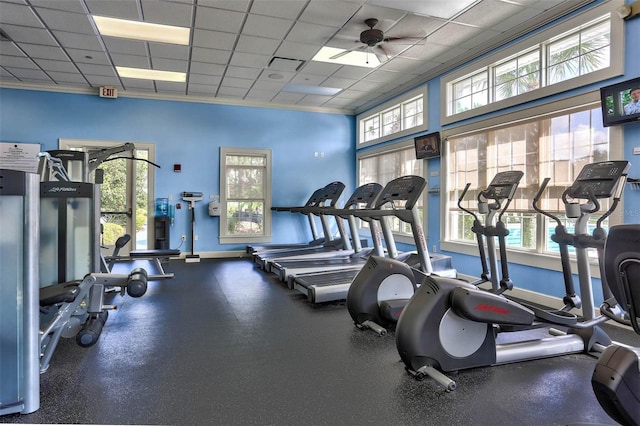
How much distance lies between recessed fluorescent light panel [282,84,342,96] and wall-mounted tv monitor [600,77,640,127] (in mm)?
4522

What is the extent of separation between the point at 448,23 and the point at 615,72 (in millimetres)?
1828

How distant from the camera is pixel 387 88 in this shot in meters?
7.20

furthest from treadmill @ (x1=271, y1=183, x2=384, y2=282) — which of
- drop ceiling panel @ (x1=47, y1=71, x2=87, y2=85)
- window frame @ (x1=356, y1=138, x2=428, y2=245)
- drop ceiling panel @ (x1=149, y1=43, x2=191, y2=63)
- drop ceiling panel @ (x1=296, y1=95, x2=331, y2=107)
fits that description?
drop ceiling panel @ (x1=47, y1=71, x2=87, y2=85)

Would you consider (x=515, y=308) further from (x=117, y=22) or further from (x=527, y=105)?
(x=117, y=22)

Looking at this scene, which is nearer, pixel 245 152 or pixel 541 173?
pixel 541 173

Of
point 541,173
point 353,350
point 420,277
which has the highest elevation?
point 541,173

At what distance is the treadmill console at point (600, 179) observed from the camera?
274 cm

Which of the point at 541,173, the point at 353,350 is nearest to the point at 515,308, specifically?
the point at 353,350

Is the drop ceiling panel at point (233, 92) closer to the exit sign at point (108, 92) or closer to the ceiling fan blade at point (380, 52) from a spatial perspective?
the exit sign at point (108, 92)

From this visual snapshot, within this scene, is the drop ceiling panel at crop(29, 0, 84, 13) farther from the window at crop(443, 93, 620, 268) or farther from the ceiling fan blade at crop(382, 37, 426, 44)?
the window at crop(443, 93, 620, 268)

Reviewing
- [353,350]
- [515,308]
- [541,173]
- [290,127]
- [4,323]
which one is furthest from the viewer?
[290,127]

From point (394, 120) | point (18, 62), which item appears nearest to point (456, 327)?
point (394, 120)

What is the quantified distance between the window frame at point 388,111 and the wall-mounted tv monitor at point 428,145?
24 centimetres

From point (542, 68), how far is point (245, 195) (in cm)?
584
